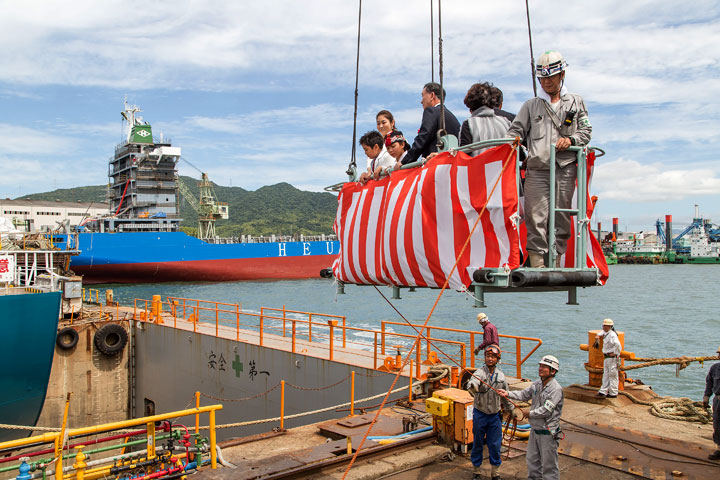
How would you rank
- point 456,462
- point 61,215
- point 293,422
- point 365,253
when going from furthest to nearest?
point 61,215, point 293,422, point 456,462, point 365,253

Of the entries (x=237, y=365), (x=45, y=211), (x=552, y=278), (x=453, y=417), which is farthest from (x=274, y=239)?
(x=552, y=278)

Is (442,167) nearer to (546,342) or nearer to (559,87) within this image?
(559,87)

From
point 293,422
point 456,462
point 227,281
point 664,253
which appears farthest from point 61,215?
point 664,253

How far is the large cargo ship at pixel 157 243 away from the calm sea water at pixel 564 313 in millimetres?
1661

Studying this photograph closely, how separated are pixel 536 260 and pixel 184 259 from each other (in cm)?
5214

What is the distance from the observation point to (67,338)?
18500 mm

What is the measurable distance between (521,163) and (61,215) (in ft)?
304

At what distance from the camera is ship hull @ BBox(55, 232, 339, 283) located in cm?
4994

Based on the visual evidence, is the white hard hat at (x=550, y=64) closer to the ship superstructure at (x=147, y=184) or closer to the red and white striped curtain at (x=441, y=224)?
the red and white striped curtain at (x=441, y=224)

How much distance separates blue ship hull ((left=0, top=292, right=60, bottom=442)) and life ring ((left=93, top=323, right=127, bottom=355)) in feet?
9.72

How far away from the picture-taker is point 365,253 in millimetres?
5688

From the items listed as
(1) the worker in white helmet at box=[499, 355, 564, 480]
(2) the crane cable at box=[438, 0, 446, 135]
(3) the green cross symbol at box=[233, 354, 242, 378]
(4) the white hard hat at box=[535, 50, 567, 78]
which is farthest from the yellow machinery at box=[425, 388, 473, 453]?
(3) the green cross symbol at box=[233, 354, 242, 378]

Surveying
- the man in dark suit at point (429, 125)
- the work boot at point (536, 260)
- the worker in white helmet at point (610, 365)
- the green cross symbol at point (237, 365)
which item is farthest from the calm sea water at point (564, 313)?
the work boot at point (536, 260)

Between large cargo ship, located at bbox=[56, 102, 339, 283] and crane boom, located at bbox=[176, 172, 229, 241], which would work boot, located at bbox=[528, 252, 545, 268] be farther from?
crane boom, located at bbox=[176, 172, 229, 241]
